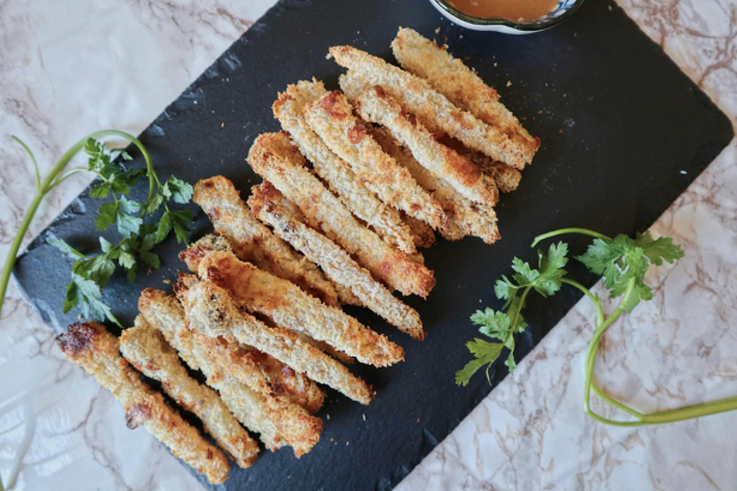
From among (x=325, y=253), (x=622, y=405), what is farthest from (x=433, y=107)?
(x=622, y=405)

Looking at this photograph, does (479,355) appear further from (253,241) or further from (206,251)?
(206,251)

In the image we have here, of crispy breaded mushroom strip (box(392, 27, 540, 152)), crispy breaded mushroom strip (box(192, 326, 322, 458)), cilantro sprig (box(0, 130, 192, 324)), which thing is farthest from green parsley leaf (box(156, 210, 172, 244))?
crispy breaded mushroom strip (box(392, 27, 540, 152))

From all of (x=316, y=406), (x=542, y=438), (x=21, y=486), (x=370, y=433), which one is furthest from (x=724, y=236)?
(x=21, y=486)

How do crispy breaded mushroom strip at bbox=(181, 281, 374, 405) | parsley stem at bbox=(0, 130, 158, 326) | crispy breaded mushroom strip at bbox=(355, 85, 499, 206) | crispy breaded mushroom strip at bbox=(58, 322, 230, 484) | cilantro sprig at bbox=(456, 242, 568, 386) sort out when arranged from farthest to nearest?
parsley stem at bbox=(0, 130, 158, 326), crispy breaded mushroom strip at bbox=(58, 322, 230, 484), cilantro sprig at bbox=(456, 242, 568, 386), crispy breaded mushroom strip at bbox=(355, 85, 499, 206), crispy breaded mushroom strip at bbox=(181, 281, 374, 405)

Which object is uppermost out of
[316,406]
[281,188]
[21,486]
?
[281,188]

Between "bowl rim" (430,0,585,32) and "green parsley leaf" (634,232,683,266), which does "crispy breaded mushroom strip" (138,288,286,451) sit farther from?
"green parsley leaf" (634,232,683,266)

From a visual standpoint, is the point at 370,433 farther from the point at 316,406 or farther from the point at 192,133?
the point at 192,133
